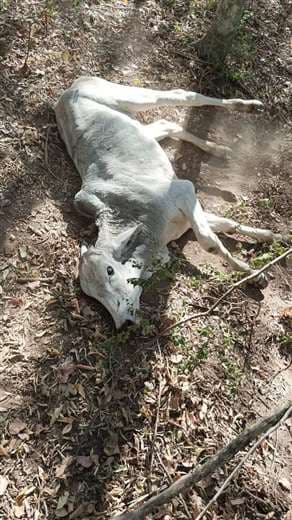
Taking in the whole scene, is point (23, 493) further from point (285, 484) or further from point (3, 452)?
point (285, 484)

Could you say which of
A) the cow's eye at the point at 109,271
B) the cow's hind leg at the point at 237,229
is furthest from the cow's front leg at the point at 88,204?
the cow's hind leg at the point at 237,229

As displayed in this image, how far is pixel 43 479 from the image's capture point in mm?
4020

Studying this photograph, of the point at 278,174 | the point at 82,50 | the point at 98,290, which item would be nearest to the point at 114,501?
the point at 98,290

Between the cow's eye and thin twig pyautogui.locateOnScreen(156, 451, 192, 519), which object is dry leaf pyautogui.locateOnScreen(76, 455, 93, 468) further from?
the cow's eye

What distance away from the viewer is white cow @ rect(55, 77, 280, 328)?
4738 millimetres

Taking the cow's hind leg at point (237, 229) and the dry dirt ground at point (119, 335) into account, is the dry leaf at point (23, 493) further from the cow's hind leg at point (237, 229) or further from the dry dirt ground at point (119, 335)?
the cow's hind leg at point (237, 229)

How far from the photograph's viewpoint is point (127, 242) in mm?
4984

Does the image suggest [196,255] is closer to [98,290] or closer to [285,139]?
[98,290]

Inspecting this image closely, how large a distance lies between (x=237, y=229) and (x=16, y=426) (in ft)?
9.56

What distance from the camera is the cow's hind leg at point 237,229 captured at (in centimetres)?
573

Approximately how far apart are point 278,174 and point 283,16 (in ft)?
11.6

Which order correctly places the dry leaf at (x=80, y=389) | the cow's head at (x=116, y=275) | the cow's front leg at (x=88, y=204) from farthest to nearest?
the cow's front leg at (x=88, y=204) → the cow's head at (x=116, y=275) → the dry leaf at (x=80, y=389)

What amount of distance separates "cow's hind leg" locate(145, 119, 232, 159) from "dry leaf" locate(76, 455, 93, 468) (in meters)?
3.92

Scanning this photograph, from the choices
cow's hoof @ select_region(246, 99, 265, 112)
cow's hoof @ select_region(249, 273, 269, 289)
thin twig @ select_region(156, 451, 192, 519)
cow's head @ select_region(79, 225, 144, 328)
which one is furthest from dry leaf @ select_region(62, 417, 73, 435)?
cow's hoof @ select_region(246, 99, 265, 112)
